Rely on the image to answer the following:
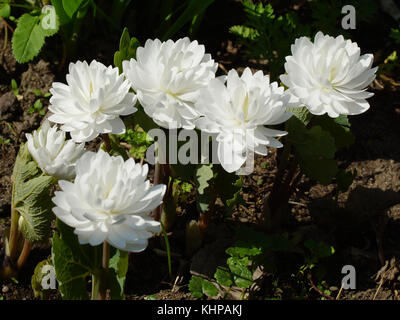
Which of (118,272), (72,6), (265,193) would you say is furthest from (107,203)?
(72,6)

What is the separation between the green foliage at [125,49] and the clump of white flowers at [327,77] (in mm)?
392

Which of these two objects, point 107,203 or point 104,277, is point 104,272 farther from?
point 107,203

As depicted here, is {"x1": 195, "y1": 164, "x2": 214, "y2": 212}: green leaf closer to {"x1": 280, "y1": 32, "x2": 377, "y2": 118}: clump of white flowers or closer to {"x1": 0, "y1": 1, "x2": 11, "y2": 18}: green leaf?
{"x1": 280, "y1": 32, "x2": 377, "y2": 118}: clump of white flowers

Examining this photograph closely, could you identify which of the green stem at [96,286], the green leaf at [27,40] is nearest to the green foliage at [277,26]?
the green leaf at [27,40]

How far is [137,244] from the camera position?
1064mm

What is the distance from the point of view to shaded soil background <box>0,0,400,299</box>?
1.50 metres

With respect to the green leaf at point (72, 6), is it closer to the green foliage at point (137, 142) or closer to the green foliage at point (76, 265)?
the green foliage at point (137, 142)

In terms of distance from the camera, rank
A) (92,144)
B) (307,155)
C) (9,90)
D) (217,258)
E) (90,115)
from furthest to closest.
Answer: (9,90) < (92,144) < (217,258) < (307,155) < (90,115)

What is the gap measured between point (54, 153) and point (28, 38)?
74 cm

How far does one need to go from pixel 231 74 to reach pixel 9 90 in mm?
1066

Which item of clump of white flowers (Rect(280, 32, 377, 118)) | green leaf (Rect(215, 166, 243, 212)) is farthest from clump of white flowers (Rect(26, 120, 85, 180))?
clump of white flowers (Rect(280, 32, 377, 118))

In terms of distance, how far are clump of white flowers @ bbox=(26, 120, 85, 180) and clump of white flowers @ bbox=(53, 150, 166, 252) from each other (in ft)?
0.51
